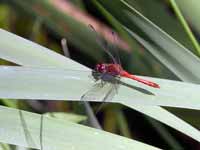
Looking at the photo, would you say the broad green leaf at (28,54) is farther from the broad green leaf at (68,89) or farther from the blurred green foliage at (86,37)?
the blurred green foliage at (86,37)

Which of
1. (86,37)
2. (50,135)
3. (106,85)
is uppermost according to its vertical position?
(86,37)

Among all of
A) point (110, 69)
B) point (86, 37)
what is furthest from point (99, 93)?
point (86, 37)

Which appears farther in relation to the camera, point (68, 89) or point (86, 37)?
point (86, 37)

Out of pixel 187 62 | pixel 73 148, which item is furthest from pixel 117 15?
pixel 73 148

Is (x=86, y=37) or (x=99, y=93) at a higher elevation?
(x=86, y=37)

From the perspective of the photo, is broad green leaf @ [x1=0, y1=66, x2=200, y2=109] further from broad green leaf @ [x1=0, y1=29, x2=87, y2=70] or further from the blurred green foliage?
the blurred green foliage

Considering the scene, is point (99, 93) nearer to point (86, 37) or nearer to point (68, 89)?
point (68, 89)

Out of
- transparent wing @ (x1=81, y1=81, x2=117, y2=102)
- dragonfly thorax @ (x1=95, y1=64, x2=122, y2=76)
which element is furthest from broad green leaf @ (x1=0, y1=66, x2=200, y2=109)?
dragonfly thorax @ (x1=95, y1=64, x2=122, y2=76)
